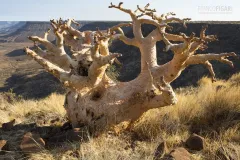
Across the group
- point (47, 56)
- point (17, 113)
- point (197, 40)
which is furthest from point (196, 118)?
point (17, 113)

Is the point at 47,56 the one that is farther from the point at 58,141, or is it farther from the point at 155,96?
the point at 155,96

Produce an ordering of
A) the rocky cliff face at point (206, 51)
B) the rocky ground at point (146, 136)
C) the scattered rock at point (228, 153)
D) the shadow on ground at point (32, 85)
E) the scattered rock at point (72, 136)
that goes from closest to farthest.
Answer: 1. the scattered rock at point (228, 153)
2. the rocky ground at point (146, 136)
3. the scattered rock at point (72, 136)
4. the rocky cliff face at point (206, 51)
5. the shadow on ground at point (32, 85)

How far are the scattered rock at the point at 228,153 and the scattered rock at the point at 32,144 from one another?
7.07 ft

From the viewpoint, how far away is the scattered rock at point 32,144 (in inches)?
163

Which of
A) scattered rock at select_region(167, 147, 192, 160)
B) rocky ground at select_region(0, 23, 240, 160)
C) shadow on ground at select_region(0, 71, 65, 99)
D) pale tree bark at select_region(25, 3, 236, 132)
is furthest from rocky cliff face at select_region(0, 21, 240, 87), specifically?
scattered rock at select_region(167, 147, 192, 160)

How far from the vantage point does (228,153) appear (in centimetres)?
369

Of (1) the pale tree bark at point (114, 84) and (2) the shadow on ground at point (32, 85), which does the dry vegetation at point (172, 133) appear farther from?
(2) the shadow on ground at point (32, 85)

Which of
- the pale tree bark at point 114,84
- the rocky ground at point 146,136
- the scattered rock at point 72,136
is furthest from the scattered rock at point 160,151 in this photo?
the scattered rock at point 72,136

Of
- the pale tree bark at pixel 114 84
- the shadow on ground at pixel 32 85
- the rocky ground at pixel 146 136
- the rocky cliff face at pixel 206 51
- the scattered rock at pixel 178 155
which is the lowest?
the shadow on ground at pixel 32 85

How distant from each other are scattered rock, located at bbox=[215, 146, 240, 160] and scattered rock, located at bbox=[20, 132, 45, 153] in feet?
7.07

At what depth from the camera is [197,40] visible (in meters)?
4.30

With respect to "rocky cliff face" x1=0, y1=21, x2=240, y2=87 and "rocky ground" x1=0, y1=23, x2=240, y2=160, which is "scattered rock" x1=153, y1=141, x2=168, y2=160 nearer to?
"rocky ground" x1=0, y1=23, x2=240, y2=160

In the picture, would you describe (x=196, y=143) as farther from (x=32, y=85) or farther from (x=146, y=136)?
(x=32, y=85)

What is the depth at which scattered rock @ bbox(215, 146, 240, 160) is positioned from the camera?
364cm
